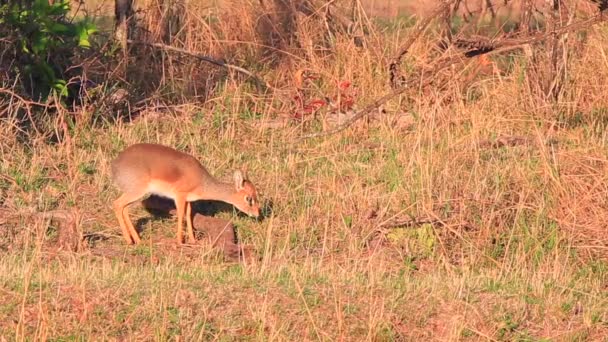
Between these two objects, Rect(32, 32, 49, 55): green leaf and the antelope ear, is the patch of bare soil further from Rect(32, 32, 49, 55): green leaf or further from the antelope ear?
Rect(32, 32, 49, 55): green leaf

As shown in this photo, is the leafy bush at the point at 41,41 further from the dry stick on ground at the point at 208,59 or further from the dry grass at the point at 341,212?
the dry stick on ground at the point at 208,59

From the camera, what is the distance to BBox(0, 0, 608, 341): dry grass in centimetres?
703

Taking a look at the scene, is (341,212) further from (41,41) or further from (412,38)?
(41,41)

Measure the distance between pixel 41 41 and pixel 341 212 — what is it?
3005 mm

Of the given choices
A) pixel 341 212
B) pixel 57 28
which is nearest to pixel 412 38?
pixel 341 212

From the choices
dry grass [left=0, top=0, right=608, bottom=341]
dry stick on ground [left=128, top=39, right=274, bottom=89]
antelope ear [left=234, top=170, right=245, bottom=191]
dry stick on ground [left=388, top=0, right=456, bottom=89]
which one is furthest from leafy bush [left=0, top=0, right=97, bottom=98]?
dry stick on ground [left=388, top=0, right=456, bottom=89]

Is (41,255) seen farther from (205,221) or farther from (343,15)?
(343,15)

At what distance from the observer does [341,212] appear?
9438 millimetres

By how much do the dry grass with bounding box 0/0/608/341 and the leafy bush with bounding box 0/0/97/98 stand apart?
0.42 meters

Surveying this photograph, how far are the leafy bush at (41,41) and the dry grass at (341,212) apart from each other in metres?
0.42

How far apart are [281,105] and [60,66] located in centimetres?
203

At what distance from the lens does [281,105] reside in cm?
1188

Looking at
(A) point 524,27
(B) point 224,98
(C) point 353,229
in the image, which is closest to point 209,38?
(B) point 224,98

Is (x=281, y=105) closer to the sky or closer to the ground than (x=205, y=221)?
closer to the sky
